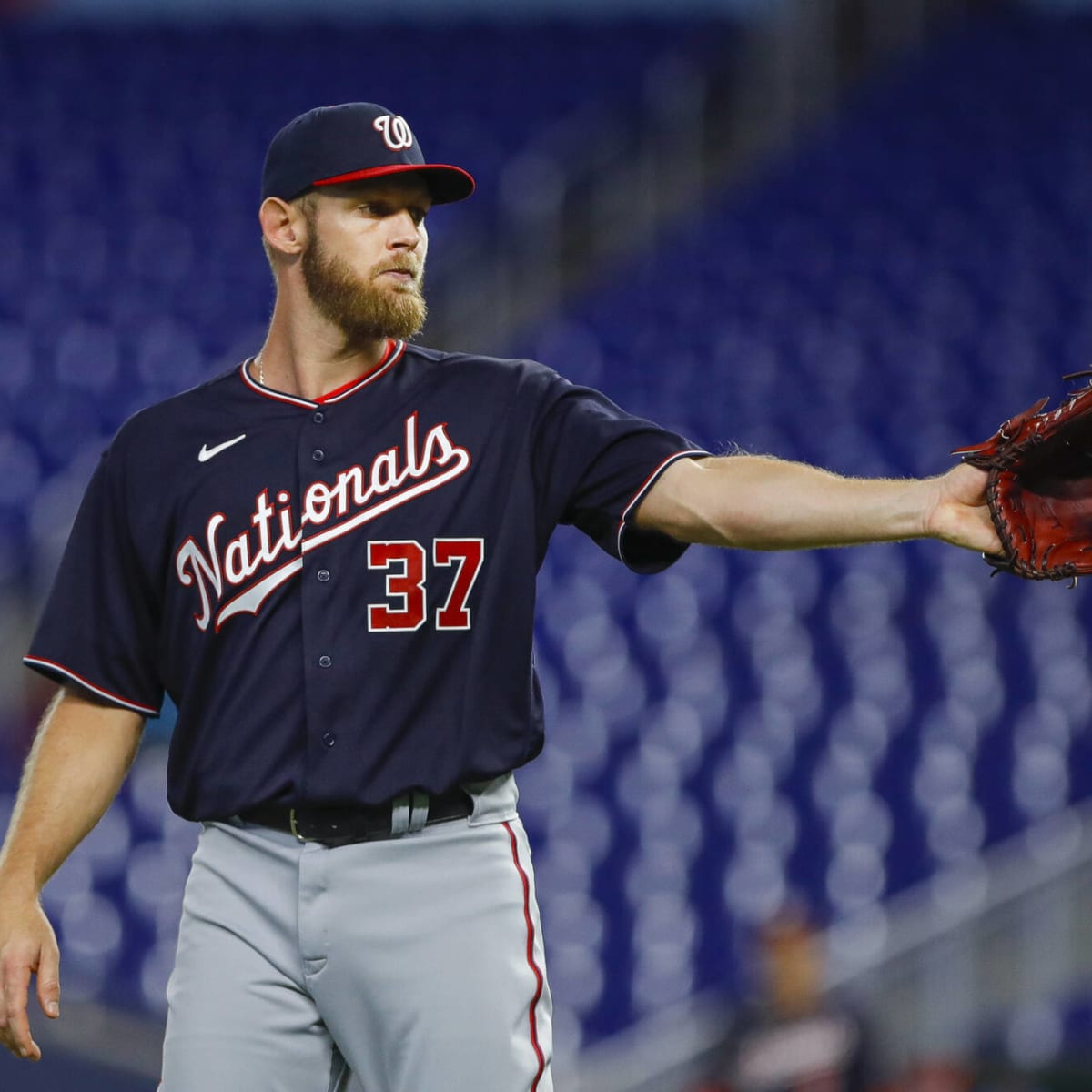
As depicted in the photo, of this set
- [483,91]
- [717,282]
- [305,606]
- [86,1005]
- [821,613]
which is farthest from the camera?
[483,91]

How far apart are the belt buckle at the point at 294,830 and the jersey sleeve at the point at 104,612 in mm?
295

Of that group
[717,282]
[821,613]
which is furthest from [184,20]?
[821,613]

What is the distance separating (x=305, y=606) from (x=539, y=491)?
1.02 feet

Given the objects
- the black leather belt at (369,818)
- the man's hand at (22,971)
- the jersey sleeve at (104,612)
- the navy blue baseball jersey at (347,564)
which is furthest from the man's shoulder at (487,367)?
the man's hand at (22,971)

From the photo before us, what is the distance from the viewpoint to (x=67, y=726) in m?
2.31

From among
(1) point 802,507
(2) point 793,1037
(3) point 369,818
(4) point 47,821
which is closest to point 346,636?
(3) point 369,818

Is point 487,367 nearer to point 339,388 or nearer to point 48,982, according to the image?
point 339,388

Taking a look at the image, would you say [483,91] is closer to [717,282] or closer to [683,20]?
[683,20]

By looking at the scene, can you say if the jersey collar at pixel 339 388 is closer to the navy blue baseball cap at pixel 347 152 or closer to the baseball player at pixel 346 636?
the baseball player at pixel 346 636

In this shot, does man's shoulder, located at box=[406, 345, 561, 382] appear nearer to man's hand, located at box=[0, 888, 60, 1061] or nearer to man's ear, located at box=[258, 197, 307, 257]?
man's ear, located at box=[258, 197, 307, 257]

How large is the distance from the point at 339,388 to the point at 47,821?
0.63m

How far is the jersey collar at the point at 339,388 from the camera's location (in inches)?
89.7

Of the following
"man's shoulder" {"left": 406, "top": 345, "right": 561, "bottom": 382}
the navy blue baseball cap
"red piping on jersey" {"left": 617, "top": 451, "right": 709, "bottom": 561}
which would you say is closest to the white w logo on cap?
the navy blue baseball cap

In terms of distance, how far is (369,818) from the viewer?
6.98 ft
